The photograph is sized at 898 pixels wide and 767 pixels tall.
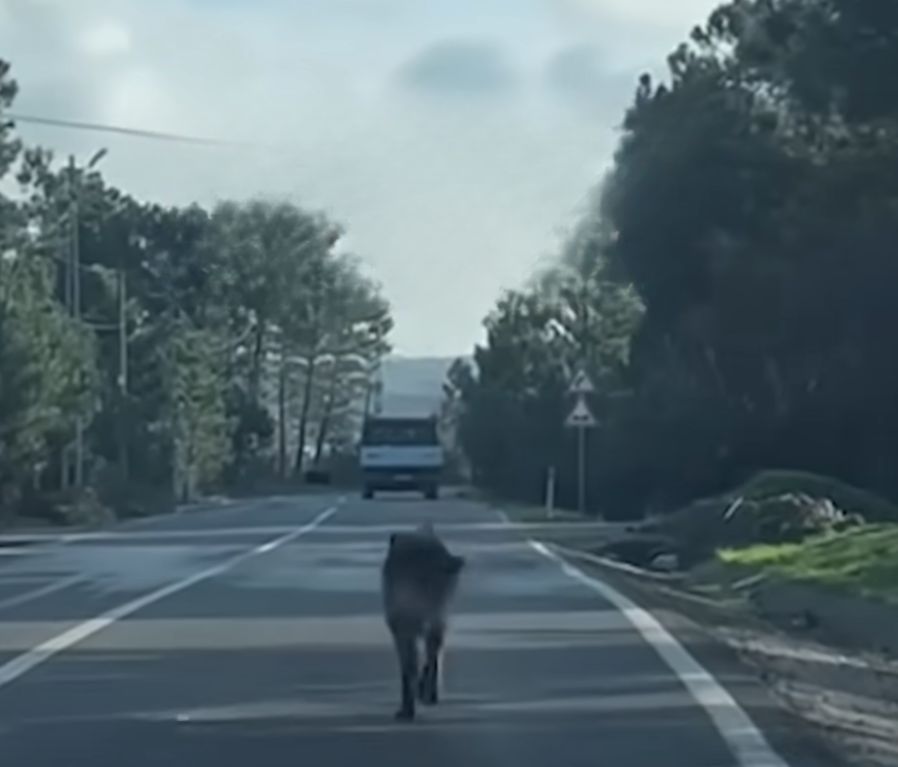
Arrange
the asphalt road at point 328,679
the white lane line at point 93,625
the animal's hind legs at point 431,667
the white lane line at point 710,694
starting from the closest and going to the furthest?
the white lane line at point 710,694, the asphalt road at point 328,679, the animal's hind legs at point 431,667, the white lane line at point 93,625

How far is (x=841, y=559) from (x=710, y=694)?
1720cm

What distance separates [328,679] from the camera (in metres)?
21.0

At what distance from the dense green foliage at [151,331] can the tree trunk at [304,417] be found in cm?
87

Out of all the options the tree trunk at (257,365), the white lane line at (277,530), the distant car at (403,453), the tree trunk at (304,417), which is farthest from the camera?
the tree trunk at (304,417)

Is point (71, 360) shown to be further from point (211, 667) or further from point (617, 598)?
point (211, 667)

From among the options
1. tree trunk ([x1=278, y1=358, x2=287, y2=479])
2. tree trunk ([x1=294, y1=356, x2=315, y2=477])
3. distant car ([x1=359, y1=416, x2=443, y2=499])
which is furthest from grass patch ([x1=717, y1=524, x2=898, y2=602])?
tree trunk ([x1=294, y1=356, x2=315, y2=477])

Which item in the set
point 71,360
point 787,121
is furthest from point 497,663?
point 71,360

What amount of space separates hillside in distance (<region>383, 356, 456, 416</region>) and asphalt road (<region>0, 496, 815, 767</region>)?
113519 millimetres

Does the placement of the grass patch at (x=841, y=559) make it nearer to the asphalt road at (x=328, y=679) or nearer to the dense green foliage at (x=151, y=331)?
the asphalt road at (x=328, y=679)

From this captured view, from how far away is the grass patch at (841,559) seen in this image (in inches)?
1276

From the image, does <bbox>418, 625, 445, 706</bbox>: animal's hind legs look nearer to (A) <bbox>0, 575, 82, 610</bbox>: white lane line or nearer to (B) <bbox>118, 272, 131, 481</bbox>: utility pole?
(A) <bbox>0, 575, 82, 610</bbox>: white lane line

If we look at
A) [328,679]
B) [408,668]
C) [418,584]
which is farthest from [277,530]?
[408,668]

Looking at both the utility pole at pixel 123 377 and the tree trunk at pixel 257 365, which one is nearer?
the utility pole at pixel 123 377

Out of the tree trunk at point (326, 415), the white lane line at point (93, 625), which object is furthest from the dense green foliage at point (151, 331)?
the white lane line at point (93, 625)
